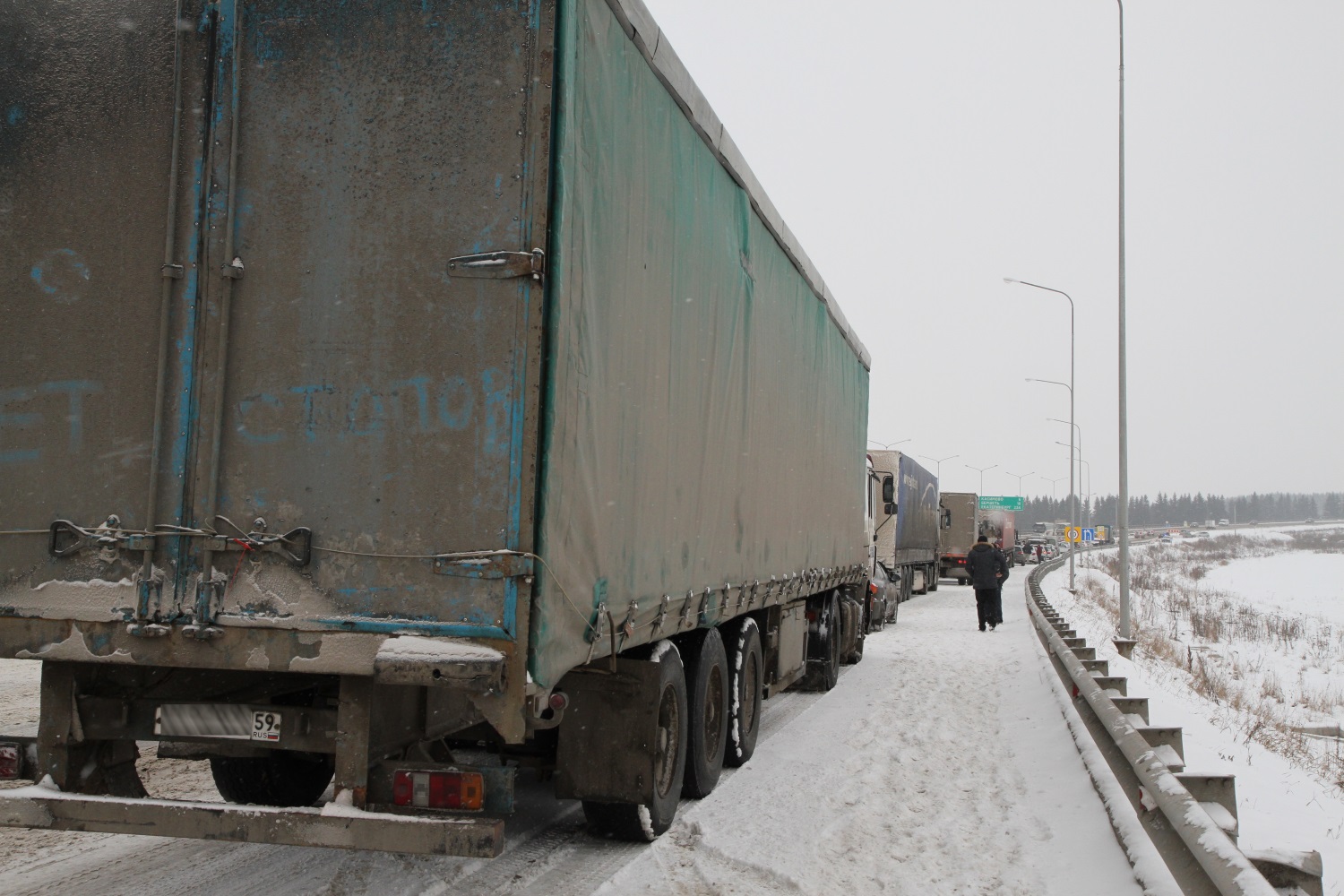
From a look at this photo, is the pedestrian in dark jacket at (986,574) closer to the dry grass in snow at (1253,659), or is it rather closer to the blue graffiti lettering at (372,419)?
the dry grass in snow at (1253,659)

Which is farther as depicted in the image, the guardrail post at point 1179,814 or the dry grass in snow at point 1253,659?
the dry grass in snow at point 1253,659

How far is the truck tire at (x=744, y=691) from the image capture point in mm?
8109

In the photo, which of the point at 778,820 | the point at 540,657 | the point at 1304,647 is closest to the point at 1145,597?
the point at 1304,647

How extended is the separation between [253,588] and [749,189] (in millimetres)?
4890

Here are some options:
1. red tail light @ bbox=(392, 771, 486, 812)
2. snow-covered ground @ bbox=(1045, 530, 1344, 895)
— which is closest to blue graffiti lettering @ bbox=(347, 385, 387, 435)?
red tail light @ bbox=(392, 771, 486, 812)

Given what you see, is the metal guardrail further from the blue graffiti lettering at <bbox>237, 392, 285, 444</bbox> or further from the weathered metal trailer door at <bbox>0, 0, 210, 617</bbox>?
the weathered metal trailer door at <bbox>0, 0, 210, 617</bbox>

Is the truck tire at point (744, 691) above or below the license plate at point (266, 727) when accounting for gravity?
below

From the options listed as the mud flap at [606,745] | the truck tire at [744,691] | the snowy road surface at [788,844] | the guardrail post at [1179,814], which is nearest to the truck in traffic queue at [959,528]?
the snowy road surface at [788,844]

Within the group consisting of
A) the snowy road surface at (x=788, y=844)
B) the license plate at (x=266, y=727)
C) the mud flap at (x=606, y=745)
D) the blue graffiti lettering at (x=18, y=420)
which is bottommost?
the snowy road surface at (x=788, y=844)

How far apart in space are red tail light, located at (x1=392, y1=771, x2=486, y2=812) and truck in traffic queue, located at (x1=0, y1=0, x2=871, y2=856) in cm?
1

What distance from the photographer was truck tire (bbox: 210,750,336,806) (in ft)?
19.9

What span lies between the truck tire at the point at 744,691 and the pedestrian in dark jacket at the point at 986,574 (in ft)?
39.1

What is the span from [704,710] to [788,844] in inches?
44.4

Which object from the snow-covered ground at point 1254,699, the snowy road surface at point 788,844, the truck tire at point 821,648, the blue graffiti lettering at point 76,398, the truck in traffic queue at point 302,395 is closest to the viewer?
the truck in traffic queue at point 302,395
